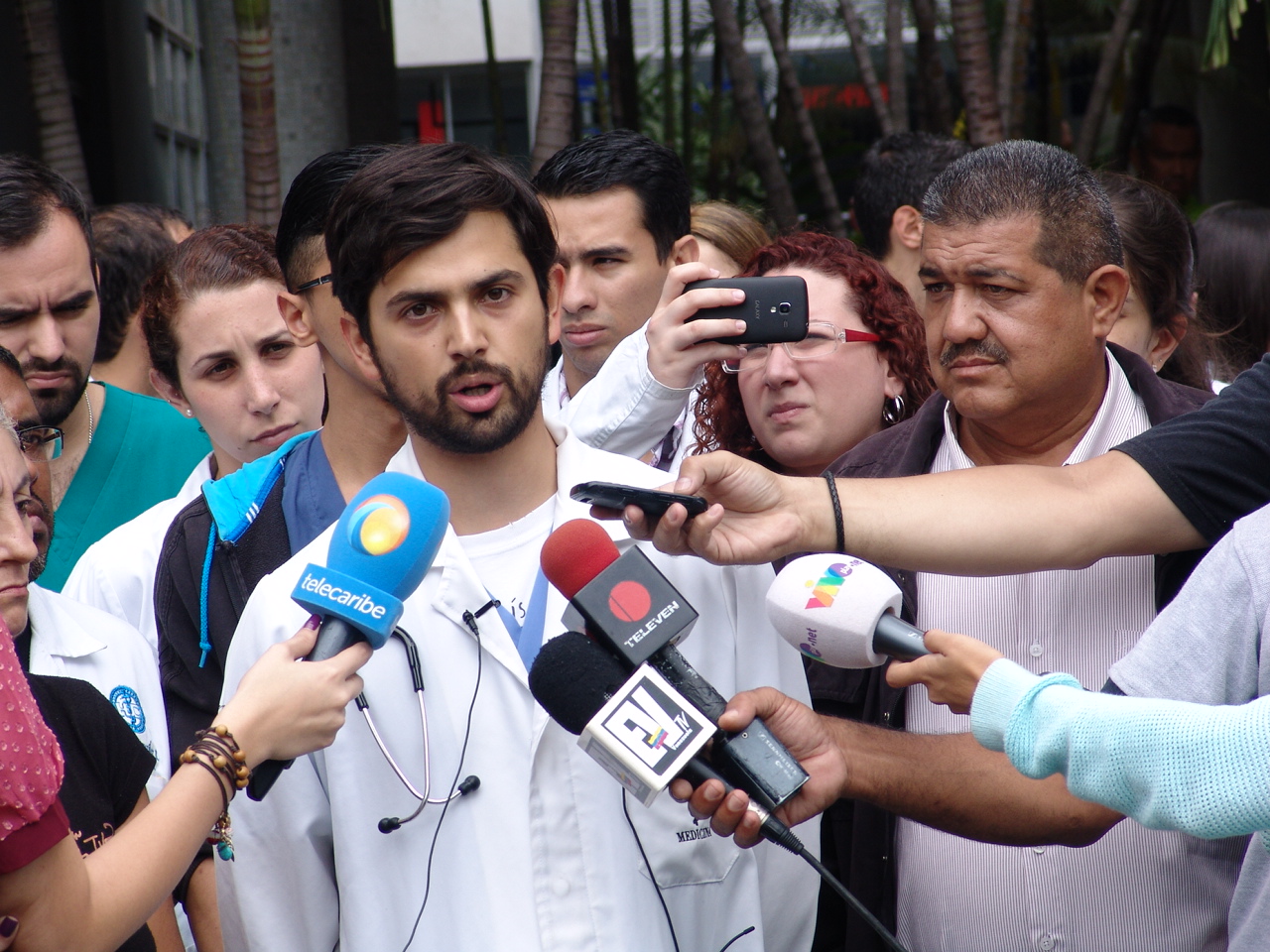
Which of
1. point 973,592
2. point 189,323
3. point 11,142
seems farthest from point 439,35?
point 973,592

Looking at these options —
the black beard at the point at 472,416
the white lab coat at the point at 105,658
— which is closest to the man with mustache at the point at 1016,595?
the black beard at the point at 472,416

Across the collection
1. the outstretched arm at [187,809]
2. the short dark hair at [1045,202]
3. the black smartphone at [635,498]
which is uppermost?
the short dark hair at [1045,202]

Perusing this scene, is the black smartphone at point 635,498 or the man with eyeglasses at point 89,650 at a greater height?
the black smartphone at point 635,498

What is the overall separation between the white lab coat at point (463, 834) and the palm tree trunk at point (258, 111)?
403 centimetres

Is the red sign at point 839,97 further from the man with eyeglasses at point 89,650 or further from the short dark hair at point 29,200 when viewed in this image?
the man with eyeglasses at point 89,650

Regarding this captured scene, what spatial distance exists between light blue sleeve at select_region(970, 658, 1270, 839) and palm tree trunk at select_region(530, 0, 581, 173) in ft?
16.3

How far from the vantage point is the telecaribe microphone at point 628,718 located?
6.44ft

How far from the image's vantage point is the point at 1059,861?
2748mm

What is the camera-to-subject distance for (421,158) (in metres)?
2.82

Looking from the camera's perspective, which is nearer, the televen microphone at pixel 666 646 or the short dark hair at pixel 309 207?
the televen microphone at pixel 666 646

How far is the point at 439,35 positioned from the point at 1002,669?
20.2m

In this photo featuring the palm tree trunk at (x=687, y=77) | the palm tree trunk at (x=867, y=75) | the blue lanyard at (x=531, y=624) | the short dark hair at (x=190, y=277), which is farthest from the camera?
the palm tree trunk at (x=687, y=77)

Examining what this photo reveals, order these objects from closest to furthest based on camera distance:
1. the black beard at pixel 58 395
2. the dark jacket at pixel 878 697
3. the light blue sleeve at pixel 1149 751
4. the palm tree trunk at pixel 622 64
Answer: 1. the light blue sleeve at pixel 1149 751
2. the dark jacket at pixel 878 697
3. the black beard at pixel 58 395
4. the palm tree trunk at pixel 622 64

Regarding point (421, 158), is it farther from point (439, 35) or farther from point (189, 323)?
point (439, 35)
